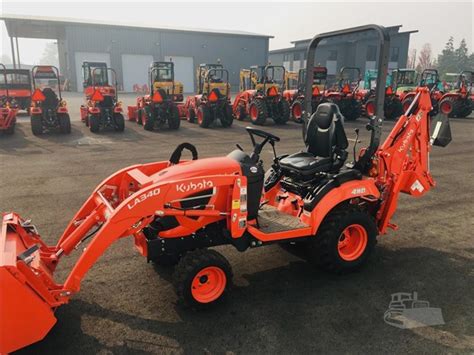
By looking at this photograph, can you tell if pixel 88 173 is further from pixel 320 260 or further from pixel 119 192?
pixel 320 260

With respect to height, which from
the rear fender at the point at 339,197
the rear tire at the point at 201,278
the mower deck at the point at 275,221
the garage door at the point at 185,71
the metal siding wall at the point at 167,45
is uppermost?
the metal siding wall at the point at 167,45

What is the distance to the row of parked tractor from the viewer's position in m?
13.8

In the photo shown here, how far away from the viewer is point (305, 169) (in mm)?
4227

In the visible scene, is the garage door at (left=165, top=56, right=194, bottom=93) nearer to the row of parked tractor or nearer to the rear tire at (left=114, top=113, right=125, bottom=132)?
the row of parked tractor

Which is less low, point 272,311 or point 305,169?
point 305,169

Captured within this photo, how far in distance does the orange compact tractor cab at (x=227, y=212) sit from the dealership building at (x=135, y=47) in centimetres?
4076

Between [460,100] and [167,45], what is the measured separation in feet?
108

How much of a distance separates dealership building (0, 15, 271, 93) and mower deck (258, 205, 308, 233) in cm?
4103

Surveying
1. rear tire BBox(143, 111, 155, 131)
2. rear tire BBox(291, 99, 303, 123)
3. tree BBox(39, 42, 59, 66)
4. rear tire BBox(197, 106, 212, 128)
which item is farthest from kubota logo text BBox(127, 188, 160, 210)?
tree BBox(39, 42, 59, 66)

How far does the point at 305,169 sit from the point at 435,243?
209 centimetres

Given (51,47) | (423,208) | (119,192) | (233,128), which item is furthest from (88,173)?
(51,47)

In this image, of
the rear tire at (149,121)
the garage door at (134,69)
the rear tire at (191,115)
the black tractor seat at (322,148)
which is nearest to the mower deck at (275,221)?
the black tractor seat at (322,148)

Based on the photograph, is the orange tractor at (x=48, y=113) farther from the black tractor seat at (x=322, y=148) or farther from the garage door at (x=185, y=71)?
the garage door at (x=185, y=71)

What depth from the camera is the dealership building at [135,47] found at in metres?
40.3
